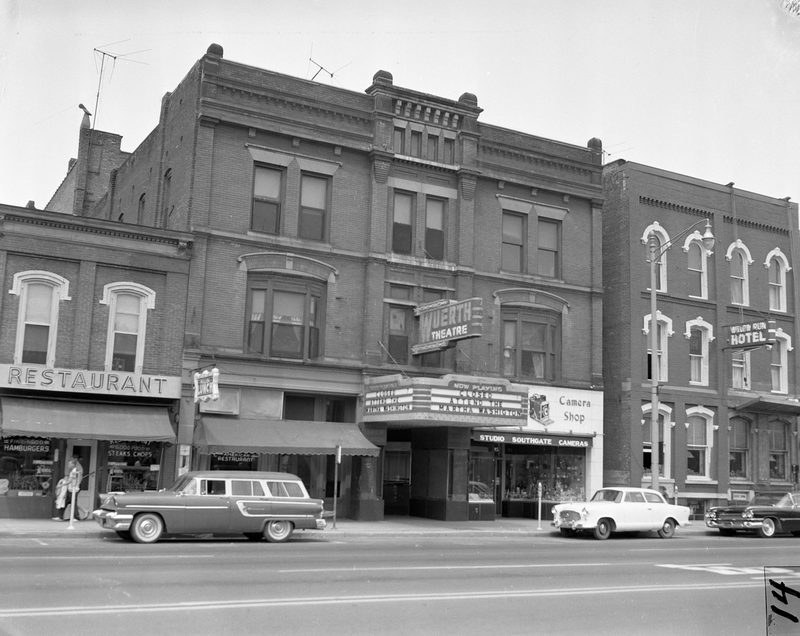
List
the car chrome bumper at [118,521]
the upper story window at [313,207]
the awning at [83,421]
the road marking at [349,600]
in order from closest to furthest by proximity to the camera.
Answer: the road marking at [349,600]
the car chrome bumper at [118,521]
the awning at [83,421]
the upper story window at [313,207]

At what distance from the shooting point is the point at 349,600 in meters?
11.3

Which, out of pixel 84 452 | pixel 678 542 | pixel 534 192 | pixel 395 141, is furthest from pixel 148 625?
pixel 534 192

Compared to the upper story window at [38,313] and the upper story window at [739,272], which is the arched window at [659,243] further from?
the upper story window at [38,313]

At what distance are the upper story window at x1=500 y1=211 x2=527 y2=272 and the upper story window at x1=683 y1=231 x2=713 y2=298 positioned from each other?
26.1 feet

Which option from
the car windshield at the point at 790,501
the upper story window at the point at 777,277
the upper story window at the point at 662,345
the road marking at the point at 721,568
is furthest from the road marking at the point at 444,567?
the upper story window at the point at 777,277

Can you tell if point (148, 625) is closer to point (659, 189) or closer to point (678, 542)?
point (678, 542)

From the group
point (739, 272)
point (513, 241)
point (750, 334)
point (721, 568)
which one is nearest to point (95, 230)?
point (513, 241)

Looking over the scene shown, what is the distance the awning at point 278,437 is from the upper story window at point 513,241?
8818 mm

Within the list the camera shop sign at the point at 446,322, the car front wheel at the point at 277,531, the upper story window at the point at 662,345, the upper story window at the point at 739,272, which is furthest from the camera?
the upper story window at the point at 739,272

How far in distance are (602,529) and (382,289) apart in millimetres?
10177

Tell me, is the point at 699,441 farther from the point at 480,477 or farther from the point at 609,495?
the point at 609,495

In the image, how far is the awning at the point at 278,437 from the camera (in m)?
25.0

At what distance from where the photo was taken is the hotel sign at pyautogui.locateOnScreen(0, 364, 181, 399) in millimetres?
23281

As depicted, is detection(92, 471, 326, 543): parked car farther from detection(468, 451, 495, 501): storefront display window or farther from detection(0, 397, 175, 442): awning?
detection(468, 451, 495, 501): storefront display window
